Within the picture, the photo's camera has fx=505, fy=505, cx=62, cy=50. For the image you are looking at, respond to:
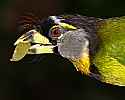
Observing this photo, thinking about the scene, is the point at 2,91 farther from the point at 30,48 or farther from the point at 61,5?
the point at 30,48

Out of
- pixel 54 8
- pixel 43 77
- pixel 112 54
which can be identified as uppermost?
pixel 54 8

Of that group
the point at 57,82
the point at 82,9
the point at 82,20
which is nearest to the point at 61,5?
the point at 82,9

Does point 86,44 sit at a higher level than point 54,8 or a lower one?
lower

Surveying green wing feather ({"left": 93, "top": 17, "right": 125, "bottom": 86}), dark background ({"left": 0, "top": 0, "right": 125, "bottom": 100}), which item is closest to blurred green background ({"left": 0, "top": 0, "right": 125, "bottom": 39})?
dark background ({"left": 0, "top": 0, "right": 125, "bottom": 100})

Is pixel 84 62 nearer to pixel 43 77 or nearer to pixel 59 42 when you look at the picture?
pixel 59 42

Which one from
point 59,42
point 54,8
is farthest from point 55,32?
point 54,8

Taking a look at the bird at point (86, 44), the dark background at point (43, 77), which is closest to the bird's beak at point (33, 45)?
the bird at point (86, 44)
